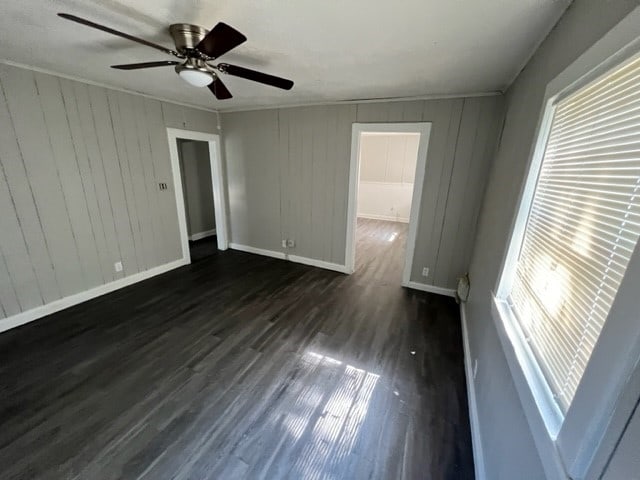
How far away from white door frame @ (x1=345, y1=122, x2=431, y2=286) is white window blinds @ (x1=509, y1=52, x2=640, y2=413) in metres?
1.85

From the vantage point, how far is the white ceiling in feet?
4.40

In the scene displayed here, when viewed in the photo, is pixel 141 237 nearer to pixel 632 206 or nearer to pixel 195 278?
pixel 195 278

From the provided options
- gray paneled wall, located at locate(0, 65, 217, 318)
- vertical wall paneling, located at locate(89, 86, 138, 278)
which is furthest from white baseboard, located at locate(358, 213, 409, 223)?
vertical wall paneling, located at locate(89, 86, 138, 278)

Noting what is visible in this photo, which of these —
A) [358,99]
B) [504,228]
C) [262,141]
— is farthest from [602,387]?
[262,141]

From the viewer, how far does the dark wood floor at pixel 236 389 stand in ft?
4.72

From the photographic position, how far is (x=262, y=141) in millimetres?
3996

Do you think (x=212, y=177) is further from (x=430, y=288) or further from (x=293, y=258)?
(x=430, y=288)

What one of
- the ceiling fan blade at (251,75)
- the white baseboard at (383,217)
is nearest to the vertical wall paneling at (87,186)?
the ceiling fan blade at (251,75)

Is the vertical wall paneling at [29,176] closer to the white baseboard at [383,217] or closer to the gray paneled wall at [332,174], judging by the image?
the gray paneled wall at [332,174]

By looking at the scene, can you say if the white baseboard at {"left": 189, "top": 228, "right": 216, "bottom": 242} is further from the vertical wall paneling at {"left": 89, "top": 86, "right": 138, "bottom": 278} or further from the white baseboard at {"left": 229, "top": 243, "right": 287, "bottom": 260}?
the vertical wall paneling at {"left": 89, "top": 86, "right": 138, "bottom": 278}

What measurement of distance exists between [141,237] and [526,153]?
413 cm

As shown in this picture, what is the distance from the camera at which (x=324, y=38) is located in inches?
65.2

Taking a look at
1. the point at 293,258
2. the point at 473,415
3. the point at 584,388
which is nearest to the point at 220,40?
the point at 584,388

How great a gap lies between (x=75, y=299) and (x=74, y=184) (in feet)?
4.16
